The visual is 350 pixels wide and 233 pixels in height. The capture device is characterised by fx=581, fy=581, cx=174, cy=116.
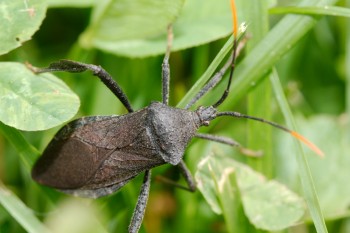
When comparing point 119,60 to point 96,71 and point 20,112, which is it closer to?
point 96,71

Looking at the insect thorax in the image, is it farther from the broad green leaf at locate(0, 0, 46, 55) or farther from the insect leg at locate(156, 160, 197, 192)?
the broad green leaf at locate(0, 0, 46, 55)

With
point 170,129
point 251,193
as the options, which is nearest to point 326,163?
point 251,193

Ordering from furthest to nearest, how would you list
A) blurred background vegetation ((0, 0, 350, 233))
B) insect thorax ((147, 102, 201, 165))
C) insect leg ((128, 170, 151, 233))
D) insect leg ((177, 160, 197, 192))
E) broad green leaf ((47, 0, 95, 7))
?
broad green leaf ((47, 0, 95, 7)) → insect leg ((177, 160, 197, 192)) → blurred background vegetation ((0, 0, 350, 233)) → insect thorax ((147, 102, 201, 165)) → insect leg ((128, 170, 151, 233))

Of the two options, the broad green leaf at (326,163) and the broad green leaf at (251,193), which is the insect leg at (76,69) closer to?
the broad green leaf at (251,193)

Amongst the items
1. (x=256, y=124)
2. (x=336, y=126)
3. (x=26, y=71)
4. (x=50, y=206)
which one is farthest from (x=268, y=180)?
(x=26, y=71)

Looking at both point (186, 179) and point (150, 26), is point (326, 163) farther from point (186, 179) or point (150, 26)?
point (150, 26)

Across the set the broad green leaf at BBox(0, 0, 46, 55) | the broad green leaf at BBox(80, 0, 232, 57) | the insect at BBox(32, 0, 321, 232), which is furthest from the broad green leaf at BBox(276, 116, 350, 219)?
the broad green leaf at BBox(0, 0, 46, 55)
